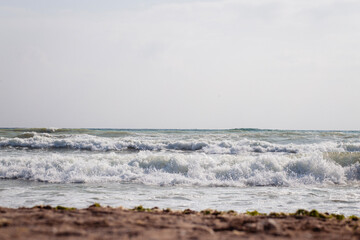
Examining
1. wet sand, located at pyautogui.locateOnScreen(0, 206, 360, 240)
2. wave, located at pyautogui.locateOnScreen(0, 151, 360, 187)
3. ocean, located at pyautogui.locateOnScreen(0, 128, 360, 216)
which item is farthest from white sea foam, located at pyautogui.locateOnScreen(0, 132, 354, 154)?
wet sand, located at pyautogui.locateOnScreen(0, 206, 360, 240)

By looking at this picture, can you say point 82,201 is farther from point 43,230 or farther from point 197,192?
point 43,230

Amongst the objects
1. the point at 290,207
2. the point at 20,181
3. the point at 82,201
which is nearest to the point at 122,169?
the point at 20,181

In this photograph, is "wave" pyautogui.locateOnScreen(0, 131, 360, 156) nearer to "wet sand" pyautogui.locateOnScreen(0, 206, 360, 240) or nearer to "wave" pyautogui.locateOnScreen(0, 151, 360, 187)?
"wave" pyautogui.locateOnScreen(0, 151, 360, 187)

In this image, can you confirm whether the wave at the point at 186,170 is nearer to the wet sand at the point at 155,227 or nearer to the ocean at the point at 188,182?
the ocean at the point at 188,182

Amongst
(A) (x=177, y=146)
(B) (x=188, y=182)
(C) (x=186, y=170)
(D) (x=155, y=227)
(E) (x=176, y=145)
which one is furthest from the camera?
(E) (x=176, y=145)

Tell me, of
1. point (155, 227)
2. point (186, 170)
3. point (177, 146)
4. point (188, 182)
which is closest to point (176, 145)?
point (177, 146)

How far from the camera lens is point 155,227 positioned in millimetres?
3916

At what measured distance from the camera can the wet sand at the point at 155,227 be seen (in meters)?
3.41

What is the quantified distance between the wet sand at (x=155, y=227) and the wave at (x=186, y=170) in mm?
6123

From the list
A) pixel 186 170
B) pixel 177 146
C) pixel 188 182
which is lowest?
pixel 188 182

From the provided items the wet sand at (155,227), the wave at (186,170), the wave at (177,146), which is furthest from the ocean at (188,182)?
the wave at (177,146)

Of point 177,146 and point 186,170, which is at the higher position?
point 177,146

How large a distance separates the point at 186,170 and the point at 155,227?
887 centimetres

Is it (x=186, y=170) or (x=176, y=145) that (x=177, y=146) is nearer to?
(x=176, y=145)
